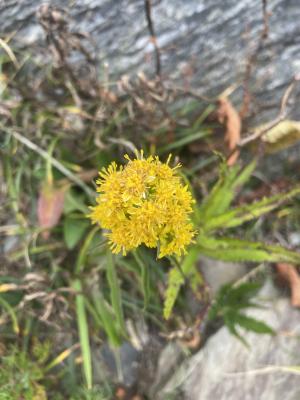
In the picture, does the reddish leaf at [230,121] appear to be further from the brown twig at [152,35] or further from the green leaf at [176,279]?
the green leaf at [176,279]

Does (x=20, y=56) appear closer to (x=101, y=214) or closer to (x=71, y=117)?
(x=71, y=117)

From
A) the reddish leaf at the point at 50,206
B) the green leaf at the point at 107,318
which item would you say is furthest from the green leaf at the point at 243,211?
the reddish leaf at the point at 50,206

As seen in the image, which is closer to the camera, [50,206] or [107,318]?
[107,318]

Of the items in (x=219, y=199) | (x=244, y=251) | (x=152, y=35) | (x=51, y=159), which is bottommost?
(x=244, y=251)

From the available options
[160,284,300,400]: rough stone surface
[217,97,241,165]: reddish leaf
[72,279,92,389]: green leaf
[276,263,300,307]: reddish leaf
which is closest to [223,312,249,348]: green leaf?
[160,284,300,400]: rough stone surface

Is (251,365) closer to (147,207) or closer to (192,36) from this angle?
(147,207)

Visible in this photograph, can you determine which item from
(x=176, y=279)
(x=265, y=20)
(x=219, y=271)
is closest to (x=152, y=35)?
(x=265, y=20)
